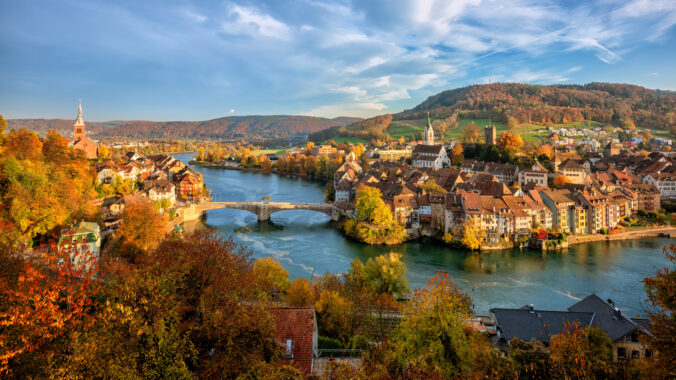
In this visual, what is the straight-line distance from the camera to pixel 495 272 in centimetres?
2083

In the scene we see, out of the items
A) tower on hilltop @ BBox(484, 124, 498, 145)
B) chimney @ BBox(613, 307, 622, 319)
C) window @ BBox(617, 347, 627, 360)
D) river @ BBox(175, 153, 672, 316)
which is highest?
tower on hilltop @ BBox(484, 124, 498, 145)

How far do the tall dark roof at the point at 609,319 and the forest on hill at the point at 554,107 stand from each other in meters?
56.1

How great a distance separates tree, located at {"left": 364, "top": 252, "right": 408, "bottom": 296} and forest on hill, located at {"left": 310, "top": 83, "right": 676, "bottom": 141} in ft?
180

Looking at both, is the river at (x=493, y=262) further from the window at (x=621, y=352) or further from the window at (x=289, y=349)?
the window at (x=289, y=349)

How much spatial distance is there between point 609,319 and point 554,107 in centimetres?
7185

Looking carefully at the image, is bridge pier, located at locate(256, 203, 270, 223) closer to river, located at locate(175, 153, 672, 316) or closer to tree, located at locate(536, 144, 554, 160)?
river, located at locate(175, 153, 672, 316)

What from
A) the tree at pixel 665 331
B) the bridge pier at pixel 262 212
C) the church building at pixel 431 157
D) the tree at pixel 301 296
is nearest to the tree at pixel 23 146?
the tree at pixel 301 296

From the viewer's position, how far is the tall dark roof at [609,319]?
10195 mm

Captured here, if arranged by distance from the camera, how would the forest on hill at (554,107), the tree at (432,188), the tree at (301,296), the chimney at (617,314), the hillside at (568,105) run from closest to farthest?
the chimney at (617,314) → the tree at (301,296) → the tree at (432,188) → the forest on hill at (554,107) → the hillside at (568,105)

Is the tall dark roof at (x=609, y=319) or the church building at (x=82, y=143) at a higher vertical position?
the church building at (x=82, y=143)

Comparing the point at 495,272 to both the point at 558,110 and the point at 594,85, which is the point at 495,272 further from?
the point at 594,85

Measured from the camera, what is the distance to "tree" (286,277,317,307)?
1237cm

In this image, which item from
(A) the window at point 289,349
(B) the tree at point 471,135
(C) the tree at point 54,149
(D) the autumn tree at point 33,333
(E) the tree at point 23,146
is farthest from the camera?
(B) the tree at point 471,135

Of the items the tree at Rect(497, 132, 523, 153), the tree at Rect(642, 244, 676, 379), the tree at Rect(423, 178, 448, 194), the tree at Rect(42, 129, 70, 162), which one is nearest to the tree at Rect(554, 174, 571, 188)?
the tree at Rect(497, 132, 523, 153)
